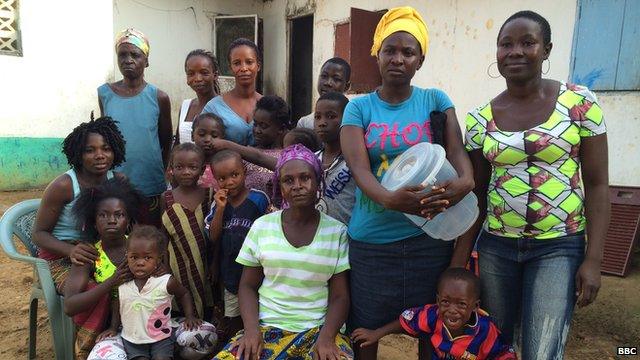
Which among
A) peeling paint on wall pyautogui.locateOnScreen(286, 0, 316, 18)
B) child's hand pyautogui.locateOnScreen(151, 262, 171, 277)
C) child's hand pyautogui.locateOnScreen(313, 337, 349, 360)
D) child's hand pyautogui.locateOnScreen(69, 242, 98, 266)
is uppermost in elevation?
peeling paint on wall pyautogui.locateOnScreen(286, 0, 316, 18)

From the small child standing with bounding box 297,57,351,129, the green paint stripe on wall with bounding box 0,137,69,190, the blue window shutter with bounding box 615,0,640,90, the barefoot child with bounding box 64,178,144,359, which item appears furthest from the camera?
the green paint stripe on wall with bounding box 0,137,69,190

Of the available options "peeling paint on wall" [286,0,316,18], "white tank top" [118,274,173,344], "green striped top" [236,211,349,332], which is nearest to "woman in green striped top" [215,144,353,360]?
"green striped top" [236,211,349,332]

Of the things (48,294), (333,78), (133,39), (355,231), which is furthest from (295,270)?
(133,39)

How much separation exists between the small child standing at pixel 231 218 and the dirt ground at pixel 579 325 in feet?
3.76

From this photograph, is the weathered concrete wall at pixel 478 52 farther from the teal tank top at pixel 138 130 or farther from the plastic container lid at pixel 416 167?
the teal tank top at pixel 138 130

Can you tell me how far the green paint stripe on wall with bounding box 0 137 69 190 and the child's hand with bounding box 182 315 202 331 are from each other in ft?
19.6

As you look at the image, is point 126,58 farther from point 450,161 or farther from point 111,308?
point 450,161

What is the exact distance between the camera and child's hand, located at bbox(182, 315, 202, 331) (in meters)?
2.27

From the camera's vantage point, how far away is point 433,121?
1.82 m

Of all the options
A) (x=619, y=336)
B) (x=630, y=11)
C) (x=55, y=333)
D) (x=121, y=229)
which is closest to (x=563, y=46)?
(x=630, y=11)

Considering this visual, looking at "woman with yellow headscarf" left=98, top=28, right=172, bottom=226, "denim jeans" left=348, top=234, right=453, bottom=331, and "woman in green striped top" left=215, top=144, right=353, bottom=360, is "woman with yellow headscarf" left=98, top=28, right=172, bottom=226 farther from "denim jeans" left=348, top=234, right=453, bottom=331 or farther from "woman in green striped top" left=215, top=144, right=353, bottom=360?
"denim jeans" left=348, top=234, right=453, bottom=331

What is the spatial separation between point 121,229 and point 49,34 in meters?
5.76

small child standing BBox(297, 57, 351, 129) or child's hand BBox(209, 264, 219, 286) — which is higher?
small child standing BBox(297, 57, 351, 129)

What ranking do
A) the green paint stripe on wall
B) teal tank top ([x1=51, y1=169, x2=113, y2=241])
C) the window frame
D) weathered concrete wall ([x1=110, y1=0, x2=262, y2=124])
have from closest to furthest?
1. teal tank top ([x1=51, y1=169, x2=113, y2=241])
2. the window frame
3. the green paint stripe on wall
4. weathered concrete wall ([x1=110, y1=0, x2=262, y2=124])
